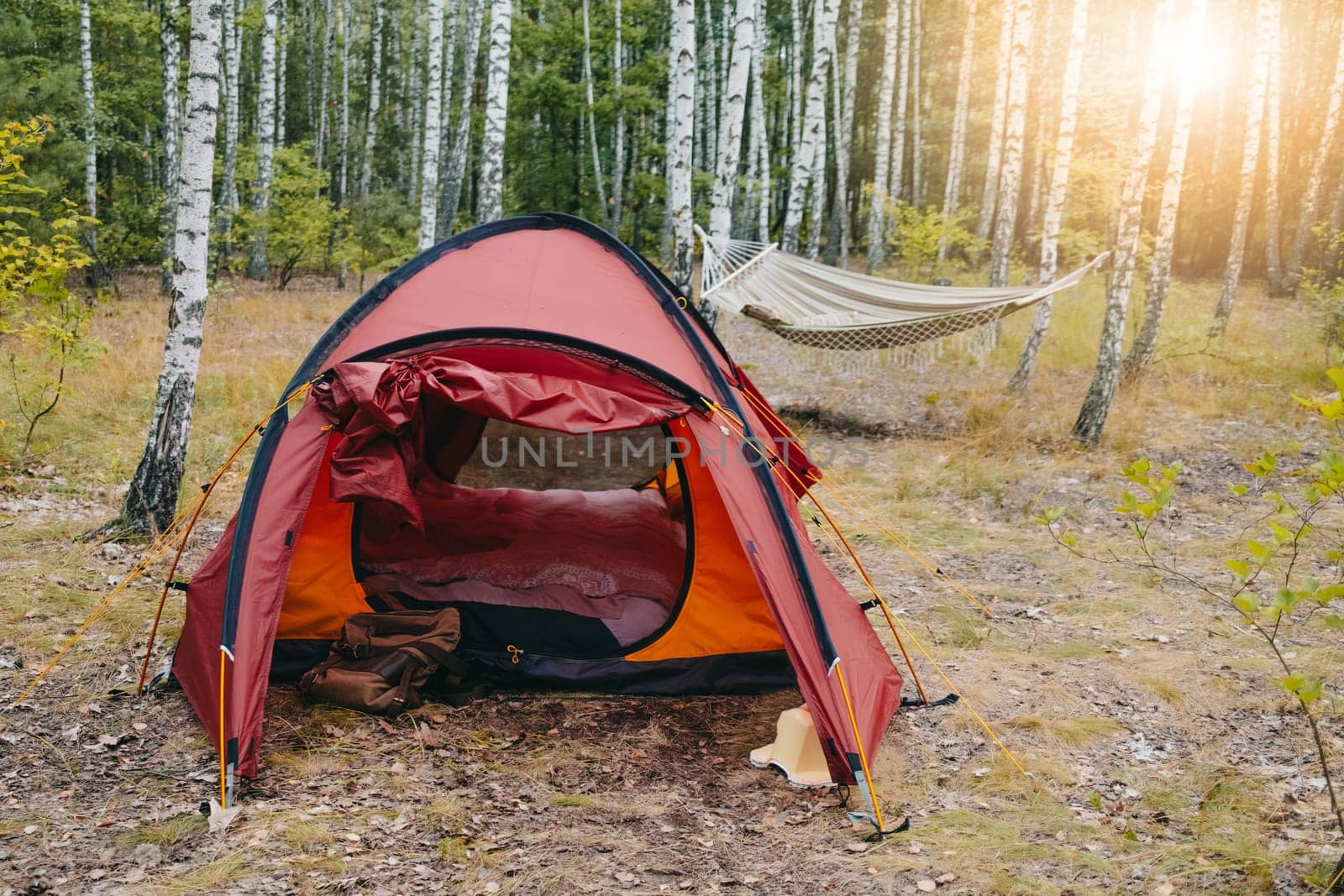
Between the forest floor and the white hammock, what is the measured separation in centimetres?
213

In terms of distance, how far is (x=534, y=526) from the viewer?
4273mm

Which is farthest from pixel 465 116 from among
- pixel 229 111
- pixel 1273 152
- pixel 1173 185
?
pixel 1273 152

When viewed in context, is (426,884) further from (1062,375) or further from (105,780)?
(1062,375)

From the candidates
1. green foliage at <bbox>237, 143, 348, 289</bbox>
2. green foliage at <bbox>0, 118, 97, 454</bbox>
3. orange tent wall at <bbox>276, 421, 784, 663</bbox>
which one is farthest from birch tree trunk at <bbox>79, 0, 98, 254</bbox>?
orange tent wall at <bbox>276, 421, 784, 663</bbox>

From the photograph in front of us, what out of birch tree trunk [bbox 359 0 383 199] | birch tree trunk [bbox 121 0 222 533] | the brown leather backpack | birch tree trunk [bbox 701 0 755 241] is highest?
birch tree trunk [bbox 359 0 383 199]

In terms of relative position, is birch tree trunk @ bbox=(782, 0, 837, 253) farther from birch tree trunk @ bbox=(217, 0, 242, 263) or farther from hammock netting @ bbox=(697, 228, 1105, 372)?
birch tree trunk @ bbox=(217, 0, 242, 263)

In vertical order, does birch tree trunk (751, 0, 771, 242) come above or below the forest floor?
above

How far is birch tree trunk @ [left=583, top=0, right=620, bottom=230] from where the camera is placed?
45.9 feet

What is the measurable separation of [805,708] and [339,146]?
1532 centimetres

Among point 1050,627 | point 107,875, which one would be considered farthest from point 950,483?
point 107,875

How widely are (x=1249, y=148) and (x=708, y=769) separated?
983cm

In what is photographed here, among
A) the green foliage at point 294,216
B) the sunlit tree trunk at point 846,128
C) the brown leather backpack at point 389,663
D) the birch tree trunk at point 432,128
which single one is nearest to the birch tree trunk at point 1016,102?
the sunlit tree trunk at point 846,128

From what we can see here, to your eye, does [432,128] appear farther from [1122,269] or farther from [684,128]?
[1122,269]

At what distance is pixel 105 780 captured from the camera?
259 cm
